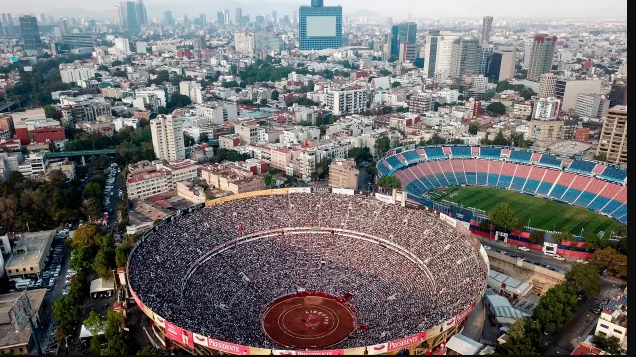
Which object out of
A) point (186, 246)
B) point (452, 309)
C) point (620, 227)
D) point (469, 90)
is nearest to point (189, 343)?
point (186, 246)

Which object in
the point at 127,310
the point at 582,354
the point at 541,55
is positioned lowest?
the point at 127,310

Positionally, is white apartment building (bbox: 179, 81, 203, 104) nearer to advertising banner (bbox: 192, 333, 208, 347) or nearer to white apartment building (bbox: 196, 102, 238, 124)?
white apartment building (bbox: 196, 102, 238, 124)

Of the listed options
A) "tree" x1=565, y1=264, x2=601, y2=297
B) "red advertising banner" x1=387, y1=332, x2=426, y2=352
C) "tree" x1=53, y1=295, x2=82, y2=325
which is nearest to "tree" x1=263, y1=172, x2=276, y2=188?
"tree" x1=53, y1=295, x2=82, y2=325

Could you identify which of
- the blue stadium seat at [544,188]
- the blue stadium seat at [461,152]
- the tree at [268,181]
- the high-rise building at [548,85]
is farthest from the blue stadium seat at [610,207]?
the high-rise building at [548,85]

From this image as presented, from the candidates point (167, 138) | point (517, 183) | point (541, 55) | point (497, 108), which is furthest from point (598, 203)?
point (541, 55)

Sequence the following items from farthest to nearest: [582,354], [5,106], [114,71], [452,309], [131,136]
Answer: [114,71] → [5,106] → [131,136] → [452,309] → [582,354]

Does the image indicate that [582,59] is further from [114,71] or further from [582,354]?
[114,71]

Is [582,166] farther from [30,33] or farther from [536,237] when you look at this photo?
[30,33]

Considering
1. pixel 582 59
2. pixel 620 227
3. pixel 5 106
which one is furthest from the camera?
pixel 582 59
